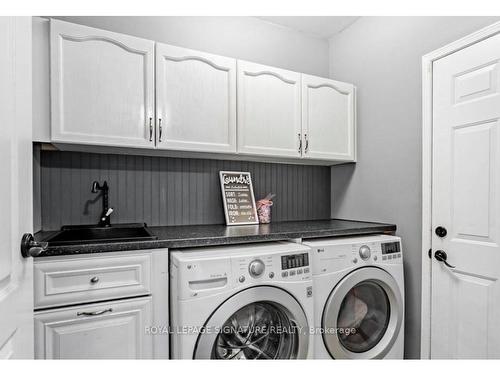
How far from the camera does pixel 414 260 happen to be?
6.46 feet

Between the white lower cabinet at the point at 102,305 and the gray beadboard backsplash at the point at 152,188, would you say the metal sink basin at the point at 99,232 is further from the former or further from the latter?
the white lower cabinet at the point at 102,305

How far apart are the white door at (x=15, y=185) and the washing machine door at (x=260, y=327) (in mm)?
762

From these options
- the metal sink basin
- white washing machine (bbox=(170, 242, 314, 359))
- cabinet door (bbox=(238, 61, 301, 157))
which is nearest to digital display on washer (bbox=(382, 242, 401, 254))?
white washing machine (bbox=(170, 242, 314, 359))

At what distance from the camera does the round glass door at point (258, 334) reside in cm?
151

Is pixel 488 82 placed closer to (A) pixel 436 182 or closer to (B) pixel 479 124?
(B) pixel 479 124

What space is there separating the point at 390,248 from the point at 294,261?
2.40ft

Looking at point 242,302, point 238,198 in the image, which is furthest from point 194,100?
point 242,302

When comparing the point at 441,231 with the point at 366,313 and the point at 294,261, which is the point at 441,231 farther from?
the point at 294,261

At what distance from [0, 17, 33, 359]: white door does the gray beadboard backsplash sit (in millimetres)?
959

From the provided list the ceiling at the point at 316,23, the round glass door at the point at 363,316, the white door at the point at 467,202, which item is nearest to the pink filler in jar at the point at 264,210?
the round glass door at the point at 363,316

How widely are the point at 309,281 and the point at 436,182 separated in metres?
0.98

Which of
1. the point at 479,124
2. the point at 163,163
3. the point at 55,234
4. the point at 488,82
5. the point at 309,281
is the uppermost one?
the point at 488,82

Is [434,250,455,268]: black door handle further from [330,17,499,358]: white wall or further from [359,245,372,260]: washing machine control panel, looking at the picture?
[359,245,372,260]: washing machine control panel
